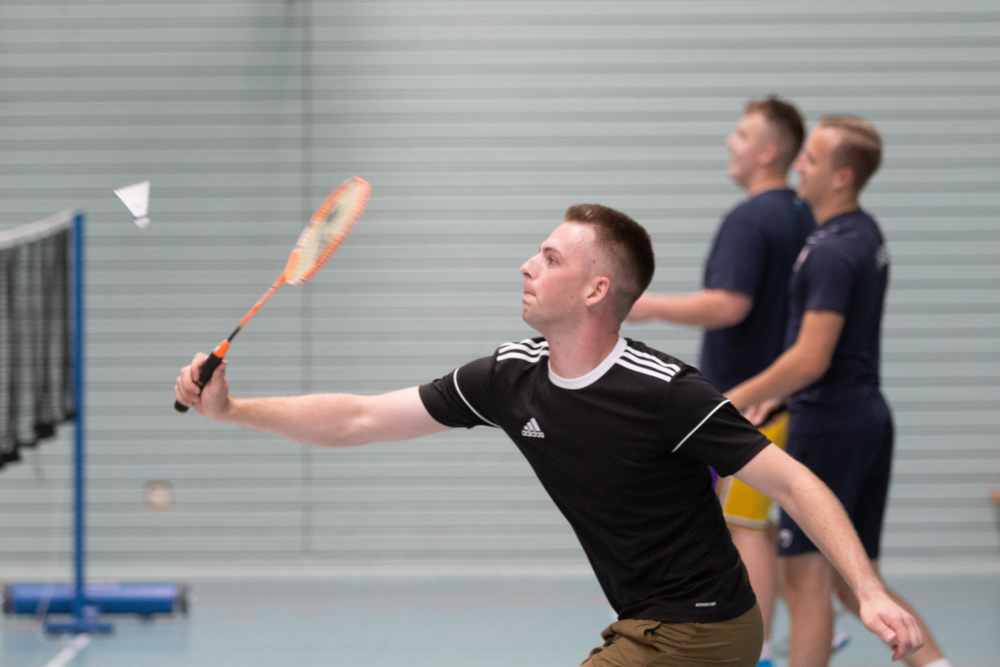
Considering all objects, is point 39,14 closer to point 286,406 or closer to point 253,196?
point 253,196

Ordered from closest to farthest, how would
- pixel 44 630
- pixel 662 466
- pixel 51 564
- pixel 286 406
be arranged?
pixel 662 466 < pixel 286 406 < pixel 44 630 < pixel 51 564

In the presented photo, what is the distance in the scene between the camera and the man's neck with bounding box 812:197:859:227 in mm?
3777

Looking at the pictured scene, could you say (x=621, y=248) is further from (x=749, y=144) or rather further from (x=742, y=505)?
(x=749, y=144)

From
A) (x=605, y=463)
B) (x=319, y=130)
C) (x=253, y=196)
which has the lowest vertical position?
(x=605, y=463)

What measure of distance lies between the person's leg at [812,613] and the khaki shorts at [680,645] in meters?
1.17

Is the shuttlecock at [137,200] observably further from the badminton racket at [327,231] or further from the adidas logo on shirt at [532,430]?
the adidas logo on shirt at [532,430]

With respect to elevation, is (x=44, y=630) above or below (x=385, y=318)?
below

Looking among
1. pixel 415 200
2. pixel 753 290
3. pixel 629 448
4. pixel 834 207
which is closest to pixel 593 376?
pixel 629 448

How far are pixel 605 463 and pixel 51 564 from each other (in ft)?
17.7

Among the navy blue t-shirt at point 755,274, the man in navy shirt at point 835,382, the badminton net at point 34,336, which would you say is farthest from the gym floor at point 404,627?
the navy blue t-shirt at point 755,274

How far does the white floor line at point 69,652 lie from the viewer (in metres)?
4.82

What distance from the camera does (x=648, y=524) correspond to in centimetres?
250

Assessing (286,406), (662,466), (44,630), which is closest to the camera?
(662,466)

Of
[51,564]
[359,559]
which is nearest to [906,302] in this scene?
[359,559]
